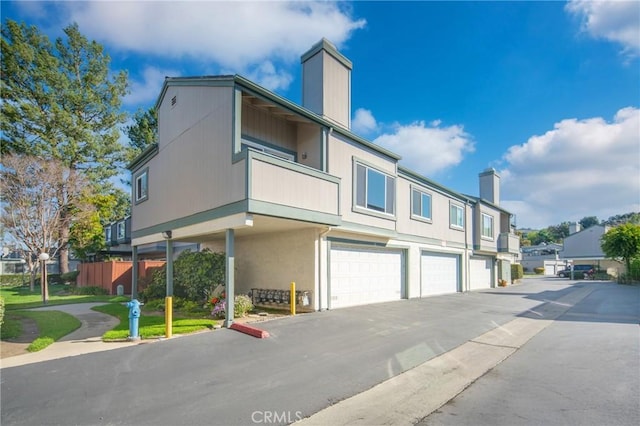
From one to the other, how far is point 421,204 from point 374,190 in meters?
4.90

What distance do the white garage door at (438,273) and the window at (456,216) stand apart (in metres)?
1.92

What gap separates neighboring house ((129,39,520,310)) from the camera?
383 inches

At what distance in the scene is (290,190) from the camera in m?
9.91

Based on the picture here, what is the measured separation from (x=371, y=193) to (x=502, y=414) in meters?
10.0

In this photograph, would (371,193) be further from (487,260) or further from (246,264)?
(487,260)

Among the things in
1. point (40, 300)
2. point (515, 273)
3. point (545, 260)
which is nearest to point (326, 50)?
point (40, 300)

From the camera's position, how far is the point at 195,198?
11508 millimetres

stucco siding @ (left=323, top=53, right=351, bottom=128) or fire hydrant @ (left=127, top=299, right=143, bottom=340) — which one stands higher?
stucco siding @ (left=323, top=53, right=351, bottom=128)

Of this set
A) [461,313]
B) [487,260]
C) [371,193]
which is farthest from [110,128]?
[487,260]

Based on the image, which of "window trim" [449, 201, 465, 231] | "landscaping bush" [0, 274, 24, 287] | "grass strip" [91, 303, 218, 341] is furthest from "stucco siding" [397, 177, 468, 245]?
"landscaping bush" [0, 274, 24, 287]

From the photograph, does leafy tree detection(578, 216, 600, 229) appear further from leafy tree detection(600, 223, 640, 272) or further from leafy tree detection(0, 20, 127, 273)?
leafy tree detection(0, 20, 127, 273)

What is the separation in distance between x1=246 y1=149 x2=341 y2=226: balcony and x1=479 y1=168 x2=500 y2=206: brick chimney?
21.2 m

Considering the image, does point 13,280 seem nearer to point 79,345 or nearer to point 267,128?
point 79,345

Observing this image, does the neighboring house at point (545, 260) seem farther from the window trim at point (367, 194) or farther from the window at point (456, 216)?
the window trim at point (367, 194)
